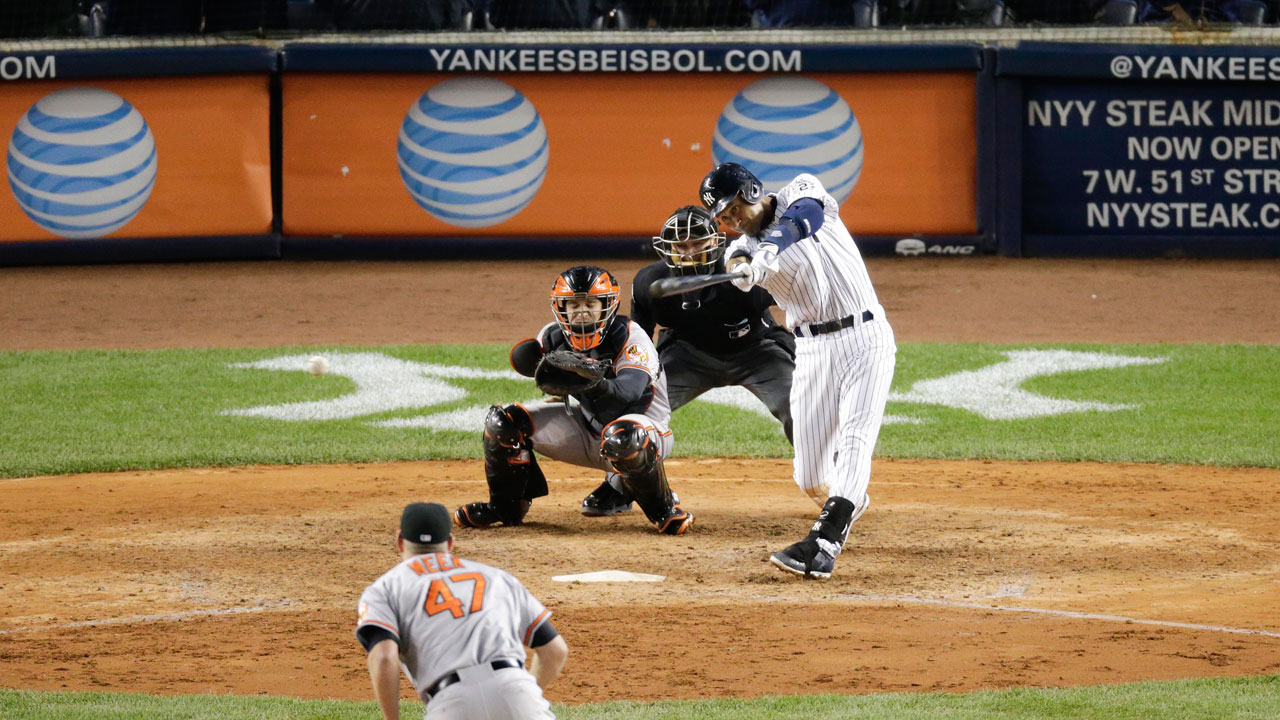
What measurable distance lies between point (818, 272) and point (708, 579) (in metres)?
1.43

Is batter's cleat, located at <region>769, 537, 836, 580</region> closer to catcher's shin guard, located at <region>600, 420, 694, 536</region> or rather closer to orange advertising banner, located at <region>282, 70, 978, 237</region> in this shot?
catcher's shin guard, located at <region>600, 420, 694, 536</region>

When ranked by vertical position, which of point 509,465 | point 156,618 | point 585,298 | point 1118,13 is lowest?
point 156,618

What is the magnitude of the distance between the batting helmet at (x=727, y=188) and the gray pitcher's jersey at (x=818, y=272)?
0.50 feet

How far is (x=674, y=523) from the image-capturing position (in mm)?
7824

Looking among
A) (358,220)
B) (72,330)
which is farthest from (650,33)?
(72,330)

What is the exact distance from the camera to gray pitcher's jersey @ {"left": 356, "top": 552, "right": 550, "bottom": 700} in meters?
3.85

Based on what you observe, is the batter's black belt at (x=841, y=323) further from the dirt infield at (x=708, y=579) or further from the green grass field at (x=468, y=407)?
the green grass field at (x=468, y=407)

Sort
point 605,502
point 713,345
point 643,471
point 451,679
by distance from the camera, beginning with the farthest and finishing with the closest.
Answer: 1. point 713,345
2. point 605,502
3. point 643,471
4. point 451,679

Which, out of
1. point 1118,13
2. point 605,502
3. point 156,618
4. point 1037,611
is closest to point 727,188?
point 1037,611

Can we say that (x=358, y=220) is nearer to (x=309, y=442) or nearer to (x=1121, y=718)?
(x=309, y=442)

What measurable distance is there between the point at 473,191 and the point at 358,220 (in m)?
1.25

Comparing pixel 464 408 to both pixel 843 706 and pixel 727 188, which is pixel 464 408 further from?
pixel 843 706

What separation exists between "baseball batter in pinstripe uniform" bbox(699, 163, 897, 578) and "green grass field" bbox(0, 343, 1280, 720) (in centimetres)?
352

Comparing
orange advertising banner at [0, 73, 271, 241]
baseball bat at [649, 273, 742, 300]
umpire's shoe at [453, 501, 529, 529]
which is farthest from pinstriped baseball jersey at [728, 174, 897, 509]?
orange advertising banner at [0, 73, 271, 241]
